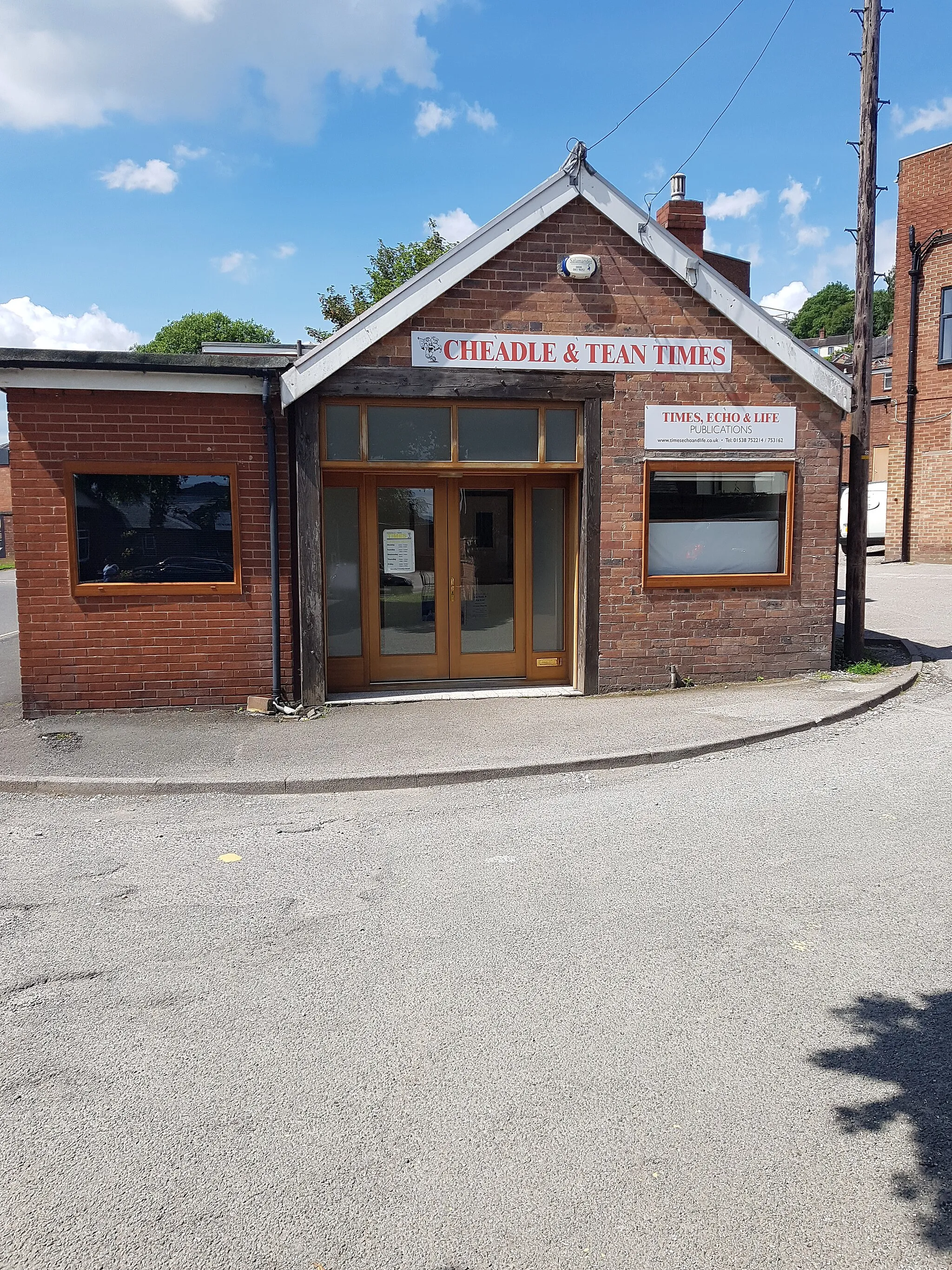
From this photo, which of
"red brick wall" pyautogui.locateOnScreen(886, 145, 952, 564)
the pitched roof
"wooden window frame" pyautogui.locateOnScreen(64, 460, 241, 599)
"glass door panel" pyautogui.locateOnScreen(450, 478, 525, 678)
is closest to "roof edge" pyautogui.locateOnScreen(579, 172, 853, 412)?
the pitched roof

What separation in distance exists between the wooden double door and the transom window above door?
1.29 feet

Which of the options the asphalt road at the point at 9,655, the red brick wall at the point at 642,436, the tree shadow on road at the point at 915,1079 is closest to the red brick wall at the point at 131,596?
the asphalt road at the point at 9,655

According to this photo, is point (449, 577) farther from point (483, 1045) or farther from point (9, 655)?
point (9, 655)

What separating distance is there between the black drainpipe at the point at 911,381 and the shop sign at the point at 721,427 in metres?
19.5

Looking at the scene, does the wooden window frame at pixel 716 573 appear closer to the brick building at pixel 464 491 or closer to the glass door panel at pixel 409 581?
the brick building at pixel 464 491

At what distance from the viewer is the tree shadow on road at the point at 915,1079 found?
2.76m

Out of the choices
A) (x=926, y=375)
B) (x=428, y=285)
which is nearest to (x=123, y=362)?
(x=428, y=285)

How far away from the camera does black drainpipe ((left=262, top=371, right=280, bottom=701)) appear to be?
9.25 meters

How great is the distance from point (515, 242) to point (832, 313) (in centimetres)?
7814

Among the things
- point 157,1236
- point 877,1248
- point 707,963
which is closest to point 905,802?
point 707,963

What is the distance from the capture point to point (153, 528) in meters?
9.35

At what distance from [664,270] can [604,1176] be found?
29.7 feet

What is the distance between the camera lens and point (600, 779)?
7.46 meters

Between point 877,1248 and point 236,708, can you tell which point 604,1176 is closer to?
point 877,1248
